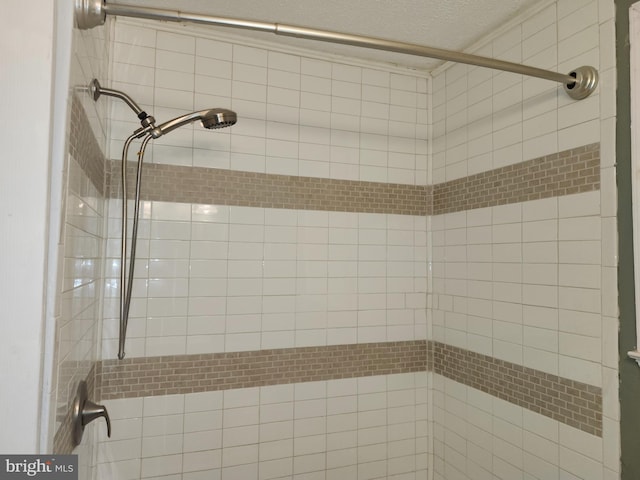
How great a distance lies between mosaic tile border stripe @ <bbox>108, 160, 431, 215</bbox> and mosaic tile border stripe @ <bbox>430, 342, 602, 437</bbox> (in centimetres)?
78

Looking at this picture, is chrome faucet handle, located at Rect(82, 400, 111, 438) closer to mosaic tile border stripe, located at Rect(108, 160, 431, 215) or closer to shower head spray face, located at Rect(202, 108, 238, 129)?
mosaic tile border stripe, located at Rect(108, 160, 431, 215)

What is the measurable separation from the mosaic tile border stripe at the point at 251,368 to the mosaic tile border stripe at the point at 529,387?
0.25 meters

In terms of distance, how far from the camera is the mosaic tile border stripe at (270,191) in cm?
174

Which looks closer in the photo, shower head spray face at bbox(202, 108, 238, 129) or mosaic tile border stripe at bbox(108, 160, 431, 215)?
shower head spray face at bbox(202, 108, 238, 129)

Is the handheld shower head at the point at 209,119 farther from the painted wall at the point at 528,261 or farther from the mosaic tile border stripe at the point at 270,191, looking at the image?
the painted wall at the point at 528,261

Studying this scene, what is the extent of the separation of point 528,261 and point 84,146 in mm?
1569

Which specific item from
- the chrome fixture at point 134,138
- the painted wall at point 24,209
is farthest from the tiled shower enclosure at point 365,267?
the painted wall at point 24,209

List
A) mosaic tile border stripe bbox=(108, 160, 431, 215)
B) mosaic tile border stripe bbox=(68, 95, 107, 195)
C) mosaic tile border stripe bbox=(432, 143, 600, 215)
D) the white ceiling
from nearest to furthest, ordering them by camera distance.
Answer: mosaic tile border stripe bbox=(68, 95, 107, 195) → mosaic tile border stripe bbox=(432, 143, 600, 215) → the white ceiling → mosaic tile border stripe bbox=(108, 160, 431, 215)

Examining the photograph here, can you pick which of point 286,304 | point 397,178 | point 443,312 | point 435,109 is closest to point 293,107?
point 397,178

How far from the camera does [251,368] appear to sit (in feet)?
6.07

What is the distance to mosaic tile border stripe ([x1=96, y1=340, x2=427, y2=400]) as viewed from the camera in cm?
168

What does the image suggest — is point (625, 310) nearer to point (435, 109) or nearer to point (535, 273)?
point (535, 273)

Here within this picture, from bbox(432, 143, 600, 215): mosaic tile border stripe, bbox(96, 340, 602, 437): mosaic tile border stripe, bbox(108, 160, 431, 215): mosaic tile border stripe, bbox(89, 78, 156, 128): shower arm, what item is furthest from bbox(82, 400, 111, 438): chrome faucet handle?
bbox(432, 143, 600, 215): mosaic tile border stripe

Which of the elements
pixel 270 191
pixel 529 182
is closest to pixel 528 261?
pixel 529 182
